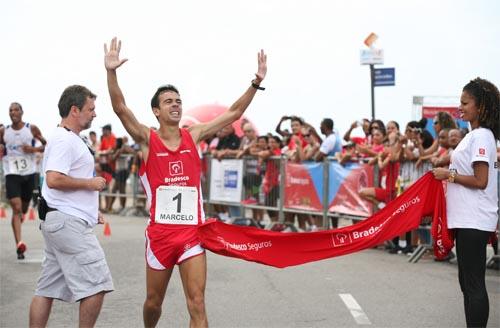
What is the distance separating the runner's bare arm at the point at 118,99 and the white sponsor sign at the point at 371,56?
16.7 m

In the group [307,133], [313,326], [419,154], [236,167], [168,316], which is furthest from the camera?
[236,167]

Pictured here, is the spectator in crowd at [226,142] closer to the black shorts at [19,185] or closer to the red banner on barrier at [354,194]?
the red banner on barrier at [354,194]

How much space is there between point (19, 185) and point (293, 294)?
5.23 meters

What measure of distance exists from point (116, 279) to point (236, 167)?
7748 millimetres

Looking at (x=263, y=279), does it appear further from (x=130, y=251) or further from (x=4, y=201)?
(x=4, y=201)

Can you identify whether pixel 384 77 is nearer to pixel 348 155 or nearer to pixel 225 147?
pixel 225 147

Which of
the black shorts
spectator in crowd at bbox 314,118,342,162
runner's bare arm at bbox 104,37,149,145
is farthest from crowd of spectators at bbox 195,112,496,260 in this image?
the black shorts

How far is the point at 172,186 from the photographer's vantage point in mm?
6758

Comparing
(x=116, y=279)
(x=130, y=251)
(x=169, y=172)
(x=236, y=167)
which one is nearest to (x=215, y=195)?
(x=236, y=167)

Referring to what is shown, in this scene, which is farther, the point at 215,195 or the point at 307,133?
the point at 215,195

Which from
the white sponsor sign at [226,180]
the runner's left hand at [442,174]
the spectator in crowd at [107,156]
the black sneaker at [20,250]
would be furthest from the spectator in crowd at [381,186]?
the spectator in crowd at [107,156]

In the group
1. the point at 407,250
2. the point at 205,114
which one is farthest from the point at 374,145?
the point at 205,114

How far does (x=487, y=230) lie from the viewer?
21.7 ft

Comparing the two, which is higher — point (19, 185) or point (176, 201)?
point (176, 201)
